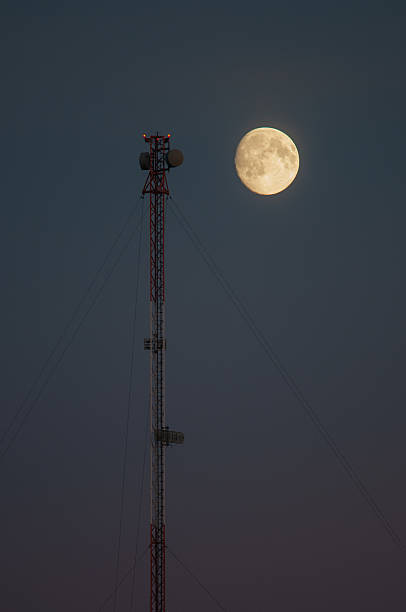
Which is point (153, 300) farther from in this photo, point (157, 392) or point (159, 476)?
point (159, 476)

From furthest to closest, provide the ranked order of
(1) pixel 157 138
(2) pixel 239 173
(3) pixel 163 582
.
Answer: (2) pixel 239 173 < (1) pixel 157 138 < (3) pixel 163 582

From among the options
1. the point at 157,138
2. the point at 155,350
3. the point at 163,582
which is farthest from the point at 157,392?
the point at 157,138

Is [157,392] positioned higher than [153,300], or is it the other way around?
[153,300]

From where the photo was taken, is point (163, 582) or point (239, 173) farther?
point (239, 173)

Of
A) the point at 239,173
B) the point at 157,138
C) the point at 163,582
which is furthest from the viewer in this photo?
the point at 239,173

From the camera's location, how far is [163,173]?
2670 inches

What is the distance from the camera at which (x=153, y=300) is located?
66250mm

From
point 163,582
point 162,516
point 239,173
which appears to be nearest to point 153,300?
point 162,516

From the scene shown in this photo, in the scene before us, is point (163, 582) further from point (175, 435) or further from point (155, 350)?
point (155, 350)

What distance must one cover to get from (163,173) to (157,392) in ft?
50.0

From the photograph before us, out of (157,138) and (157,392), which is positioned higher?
(157,138)

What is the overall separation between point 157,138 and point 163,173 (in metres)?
2.45

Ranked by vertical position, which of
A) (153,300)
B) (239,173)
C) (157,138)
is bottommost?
(153,300)

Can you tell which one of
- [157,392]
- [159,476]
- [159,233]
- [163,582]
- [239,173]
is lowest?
[163,582]
